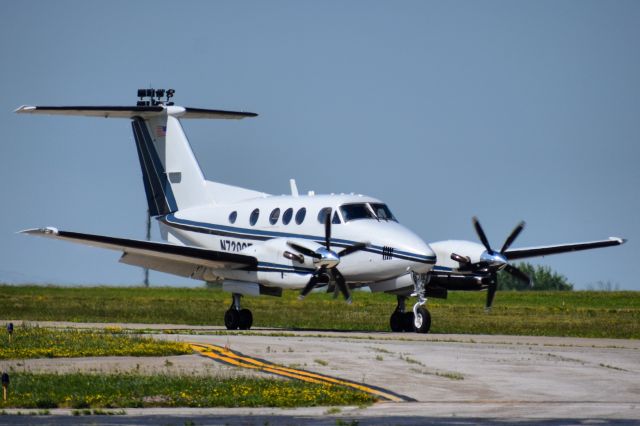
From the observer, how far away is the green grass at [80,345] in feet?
85.7

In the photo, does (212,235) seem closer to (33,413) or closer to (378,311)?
(378,311)

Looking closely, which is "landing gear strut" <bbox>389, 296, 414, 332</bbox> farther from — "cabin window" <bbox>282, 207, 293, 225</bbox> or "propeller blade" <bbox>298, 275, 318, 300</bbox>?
"cabin window" <bbox>282, 207, 293, 225</bbox>

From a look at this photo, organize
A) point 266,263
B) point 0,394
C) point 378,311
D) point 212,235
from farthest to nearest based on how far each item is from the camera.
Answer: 1. point 378,311
2. point 212,235
3. point 266,263
4. point 0,394

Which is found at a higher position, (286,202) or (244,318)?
(286,202)

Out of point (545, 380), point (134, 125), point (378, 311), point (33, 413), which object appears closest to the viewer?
point (33, 413)

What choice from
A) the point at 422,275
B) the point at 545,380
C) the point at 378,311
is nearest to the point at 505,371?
the point at 545,380

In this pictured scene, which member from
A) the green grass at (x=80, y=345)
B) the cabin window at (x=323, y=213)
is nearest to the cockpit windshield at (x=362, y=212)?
the cabin window at (x=323, y=213)

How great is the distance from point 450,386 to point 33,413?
743 centimetres

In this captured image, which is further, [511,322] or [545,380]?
[511,322]

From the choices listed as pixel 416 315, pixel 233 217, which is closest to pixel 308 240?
pixel 416 315

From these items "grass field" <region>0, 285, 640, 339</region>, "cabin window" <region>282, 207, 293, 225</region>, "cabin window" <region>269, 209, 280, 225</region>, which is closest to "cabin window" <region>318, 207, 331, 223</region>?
"cabin window" <region>282, 207, 293, 225</region>

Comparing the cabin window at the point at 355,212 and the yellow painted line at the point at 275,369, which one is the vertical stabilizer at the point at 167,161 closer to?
the cabin window at the point at 355,212

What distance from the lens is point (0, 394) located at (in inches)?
797

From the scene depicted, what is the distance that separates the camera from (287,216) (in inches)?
1459
